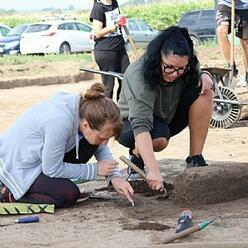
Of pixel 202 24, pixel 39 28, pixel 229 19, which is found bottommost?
pixel 202 24

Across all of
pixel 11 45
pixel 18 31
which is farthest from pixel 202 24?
pixel 11 45

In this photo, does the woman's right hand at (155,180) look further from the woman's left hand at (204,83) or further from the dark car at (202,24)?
the dark car at (202,24)

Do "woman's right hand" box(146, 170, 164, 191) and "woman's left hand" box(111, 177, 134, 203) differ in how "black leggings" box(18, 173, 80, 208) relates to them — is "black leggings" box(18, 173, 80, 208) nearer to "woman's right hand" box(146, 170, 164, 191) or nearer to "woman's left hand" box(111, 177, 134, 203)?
"woman's left hand" box(111, 177, 134, 203)

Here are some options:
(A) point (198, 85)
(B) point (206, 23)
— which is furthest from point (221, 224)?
(B) point (206, 23)

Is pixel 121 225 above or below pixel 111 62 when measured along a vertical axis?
above

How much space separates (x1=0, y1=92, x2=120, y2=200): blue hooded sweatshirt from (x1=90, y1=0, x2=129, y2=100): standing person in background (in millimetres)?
3955

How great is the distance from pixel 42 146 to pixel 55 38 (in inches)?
896

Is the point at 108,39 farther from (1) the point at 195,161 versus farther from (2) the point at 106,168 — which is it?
(2) the point at 106,168

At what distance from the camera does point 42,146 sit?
15.6 feet

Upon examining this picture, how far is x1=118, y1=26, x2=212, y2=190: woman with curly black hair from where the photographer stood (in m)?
4.95

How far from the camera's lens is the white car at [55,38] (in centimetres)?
2705

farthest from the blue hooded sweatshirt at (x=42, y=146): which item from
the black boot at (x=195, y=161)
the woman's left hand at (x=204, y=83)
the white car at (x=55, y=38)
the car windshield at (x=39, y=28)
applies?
the car windshield at (x=39, y=28)

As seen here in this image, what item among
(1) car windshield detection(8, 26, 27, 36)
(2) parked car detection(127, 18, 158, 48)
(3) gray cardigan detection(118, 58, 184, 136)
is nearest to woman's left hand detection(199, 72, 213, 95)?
(3) gray cardigan detection(118, 58, 184, 136)

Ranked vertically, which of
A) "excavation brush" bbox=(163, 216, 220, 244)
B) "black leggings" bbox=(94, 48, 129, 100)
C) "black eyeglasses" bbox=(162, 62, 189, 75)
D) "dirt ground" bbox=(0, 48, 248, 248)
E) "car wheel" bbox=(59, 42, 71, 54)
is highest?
"black eyeglasses" bbox=(162, 62, 189, 75)
